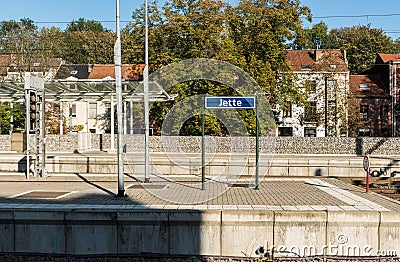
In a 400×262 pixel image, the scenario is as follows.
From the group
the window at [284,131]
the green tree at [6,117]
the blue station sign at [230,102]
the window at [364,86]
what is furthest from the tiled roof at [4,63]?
the blue station sign at [230,102]

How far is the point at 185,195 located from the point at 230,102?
2895 mm

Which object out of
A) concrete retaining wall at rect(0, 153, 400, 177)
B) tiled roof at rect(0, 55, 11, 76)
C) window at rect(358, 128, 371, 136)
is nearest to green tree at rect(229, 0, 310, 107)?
concrete retaining wall at rect(0, 153, 400, 177)

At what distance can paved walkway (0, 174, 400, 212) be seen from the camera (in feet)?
36.6

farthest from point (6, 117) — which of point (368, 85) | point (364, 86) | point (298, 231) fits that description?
point (368, 85)

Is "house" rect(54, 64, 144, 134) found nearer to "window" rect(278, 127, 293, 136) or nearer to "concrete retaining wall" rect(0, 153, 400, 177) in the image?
"concrete retaining wall" rect(0, 153, 400, 177)

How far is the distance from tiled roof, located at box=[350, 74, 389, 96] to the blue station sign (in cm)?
4431

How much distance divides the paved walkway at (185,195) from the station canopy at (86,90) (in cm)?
1003

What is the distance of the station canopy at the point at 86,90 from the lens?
2703 centimetres

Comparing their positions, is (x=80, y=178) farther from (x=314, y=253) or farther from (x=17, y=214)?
(x=314, y=253)

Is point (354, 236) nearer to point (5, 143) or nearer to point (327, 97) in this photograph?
point (5, 143)

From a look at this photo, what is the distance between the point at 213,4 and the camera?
110ft

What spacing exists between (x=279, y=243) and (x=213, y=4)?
26.3 m

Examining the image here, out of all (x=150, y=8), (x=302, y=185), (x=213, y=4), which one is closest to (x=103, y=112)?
(x=150, y=8)

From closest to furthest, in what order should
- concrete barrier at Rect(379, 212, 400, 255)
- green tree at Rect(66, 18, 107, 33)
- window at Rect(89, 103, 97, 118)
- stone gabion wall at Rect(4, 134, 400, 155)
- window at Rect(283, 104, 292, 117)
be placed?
concrete barrier at Rect(379, 212, 400, 255) < stone gabion wall at Rect(4, 134, 400, 155) < window at Rect(283, 104, 292, 117) < window at Rect(89, 103, 97, 118) < green tree at Rect(66, 18, 107, 33)
